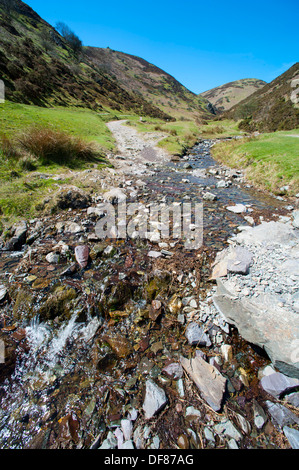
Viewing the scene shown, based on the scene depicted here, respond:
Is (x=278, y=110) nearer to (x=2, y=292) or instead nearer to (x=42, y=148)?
(x=42, y=148)

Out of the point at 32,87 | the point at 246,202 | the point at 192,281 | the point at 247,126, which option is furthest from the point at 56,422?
the point at 247,126

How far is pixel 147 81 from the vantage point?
9369cm

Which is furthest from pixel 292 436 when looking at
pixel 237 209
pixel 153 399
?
pixel 237 209

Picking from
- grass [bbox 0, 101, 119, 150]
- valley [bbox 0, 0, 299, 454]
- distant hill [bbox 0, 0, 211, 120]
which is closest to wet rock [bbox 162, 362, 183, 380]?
valley [bbox 0, 0, 299, 454]

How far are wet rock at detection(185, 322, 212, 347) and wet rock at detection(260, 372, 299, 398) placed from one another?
0.90 m

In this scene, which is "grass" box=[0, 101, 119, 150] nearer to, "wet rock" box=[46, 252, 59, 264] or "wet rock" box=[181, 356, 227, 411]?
"wet rock" box=[46, 252, 59, 264]

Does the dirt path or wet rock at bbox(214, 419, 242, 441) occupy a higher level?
the dirt path

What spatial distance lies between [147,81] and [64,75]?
68.2 m

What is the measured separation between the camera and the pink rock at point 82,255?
464 cm

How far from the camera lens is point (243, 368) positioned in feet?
9.96

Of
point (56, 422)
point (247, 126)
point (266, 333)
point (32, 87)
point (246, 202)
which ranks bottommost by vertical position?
point (56, 422)

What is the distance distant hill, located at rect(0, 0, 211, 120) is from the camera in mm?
26703

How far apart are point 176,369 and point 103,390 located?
114cm
